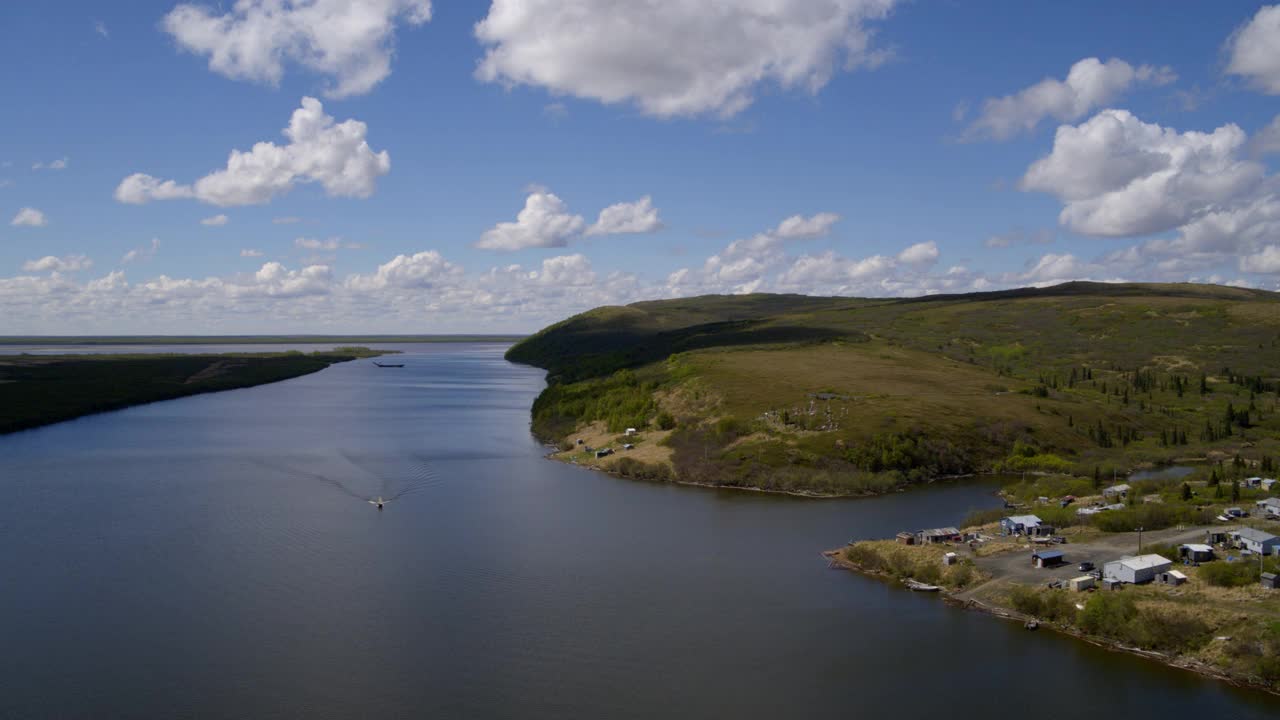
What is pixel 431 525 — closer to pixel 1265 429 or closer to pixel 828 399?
pixel 828 399

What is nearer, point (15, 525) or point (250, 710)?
point (250, 710)

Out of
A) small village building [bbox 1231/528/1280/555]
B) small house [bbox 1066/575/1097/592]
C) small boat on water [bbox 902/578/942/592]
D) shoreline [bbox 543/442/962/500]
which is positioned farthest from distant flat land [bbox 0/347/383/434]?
small village building [bbox 1231/528/1280/555]

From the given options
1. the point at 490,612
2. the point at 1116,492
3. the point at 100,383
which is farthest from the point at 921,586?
the point at 100,383

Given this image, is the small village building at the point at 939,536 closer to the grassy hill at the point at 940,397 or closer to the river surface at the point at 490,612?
Result: the river surface at the point at 490,612

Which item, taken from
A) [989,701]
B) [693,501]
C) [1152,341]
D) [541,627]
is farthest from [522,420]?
[1152,341]

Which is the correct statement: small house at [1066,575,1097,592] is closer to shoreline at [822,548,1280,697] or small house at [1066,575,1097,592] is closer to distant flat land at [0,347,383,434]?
shoreline at [822,548,1280,697]
